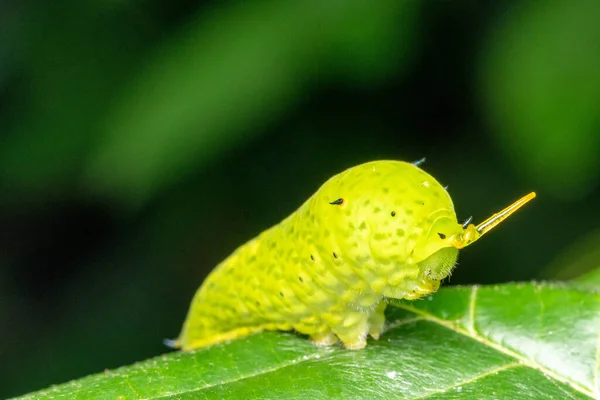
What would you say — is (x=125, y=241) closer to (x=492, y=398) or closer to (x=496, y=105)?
(x=496, y=105)

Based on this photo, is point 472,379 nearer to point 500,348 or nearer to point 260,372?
point 500,348

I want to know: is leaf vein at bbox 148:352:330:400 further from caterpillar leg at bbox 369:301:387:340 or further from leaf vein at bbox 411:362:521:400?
leaf vein at bbox 411:362:521:400

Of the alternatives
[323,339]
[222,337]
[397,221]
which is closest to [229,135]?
[222,337]

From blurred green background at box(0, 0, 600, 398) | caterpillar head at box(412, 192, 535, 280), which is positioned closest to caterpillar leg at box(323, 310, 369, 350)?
caterpillar head at box(412, 192, 535, 280)

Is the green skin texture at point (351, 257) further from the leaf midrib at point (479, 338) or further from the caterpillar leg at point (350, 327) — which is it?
the leaf midrib at point (479, 338)

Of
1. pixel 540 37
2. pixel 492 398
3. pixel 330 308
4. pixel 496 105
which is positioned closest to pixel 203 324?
pixel 330 308

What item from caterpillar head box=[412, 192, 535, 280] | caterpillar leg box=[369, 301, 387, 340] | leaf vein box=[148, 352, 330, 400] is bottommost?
leaf vein box=[148, 352, 330, 400]

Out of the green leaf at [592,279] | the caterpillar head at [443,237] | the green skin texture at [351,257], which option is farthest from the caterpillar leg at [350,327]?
the green leaf at [592,279]
